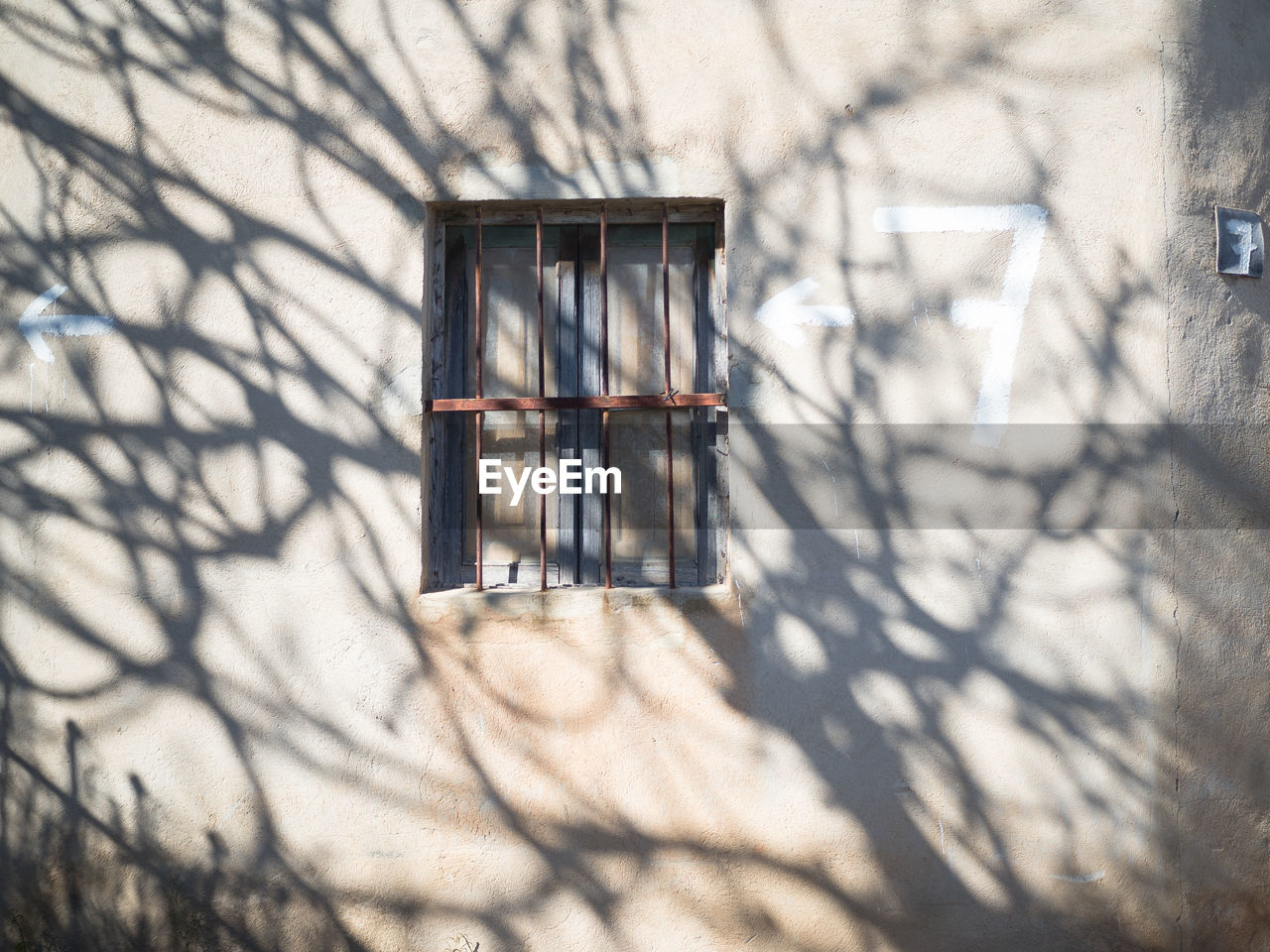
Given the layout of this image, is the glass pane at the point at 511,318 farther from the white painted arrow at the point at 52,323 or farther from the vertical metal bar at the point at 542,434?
the white painted arrow at the point at 52,323

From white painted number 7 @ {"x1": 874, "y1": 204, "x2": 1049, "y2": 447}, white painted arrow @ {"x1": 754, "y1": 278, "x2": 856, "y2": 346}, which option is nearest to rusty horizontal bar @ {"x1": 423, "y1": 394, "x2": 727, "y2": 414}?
white painted arrow @ {"x1": 754, "y1": 278, "x2": 856, "y2": 346}

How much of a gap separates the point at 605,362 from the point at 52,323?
1.92 m

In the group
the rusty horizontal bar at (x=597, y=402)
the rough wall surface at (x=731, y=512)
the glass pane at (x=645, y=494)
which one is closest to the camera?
the rough wall surface at (x=731, y=512)

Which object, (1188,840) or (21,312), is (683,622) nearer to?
(1188,840)

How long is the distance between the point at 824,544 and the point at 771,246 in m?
1.01

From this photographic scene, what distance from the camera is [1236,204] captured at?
9.00ft

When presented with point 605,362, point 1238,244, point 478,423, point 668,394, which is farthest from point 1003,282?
point 478,423

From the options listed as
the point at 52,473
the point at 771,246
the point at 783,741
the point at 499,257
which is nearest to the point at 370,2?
the point at 499,257

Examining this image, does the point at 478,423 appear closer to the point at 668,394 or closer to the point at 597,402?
the point at 597,402

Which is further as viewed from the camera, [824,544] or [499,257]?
[499,257]

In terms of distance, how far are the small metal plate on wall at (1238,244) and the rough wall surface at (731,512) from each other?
2.2 inches

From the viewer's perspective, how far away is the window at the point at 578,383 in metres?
2.83

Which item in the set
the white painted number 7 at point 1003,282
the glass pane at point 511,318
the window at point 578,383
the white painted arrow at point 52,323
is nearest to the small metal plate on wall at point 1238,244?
the white painted number 7 at point 1003,282

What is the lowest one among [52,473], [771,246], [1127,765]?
[1127,765]
